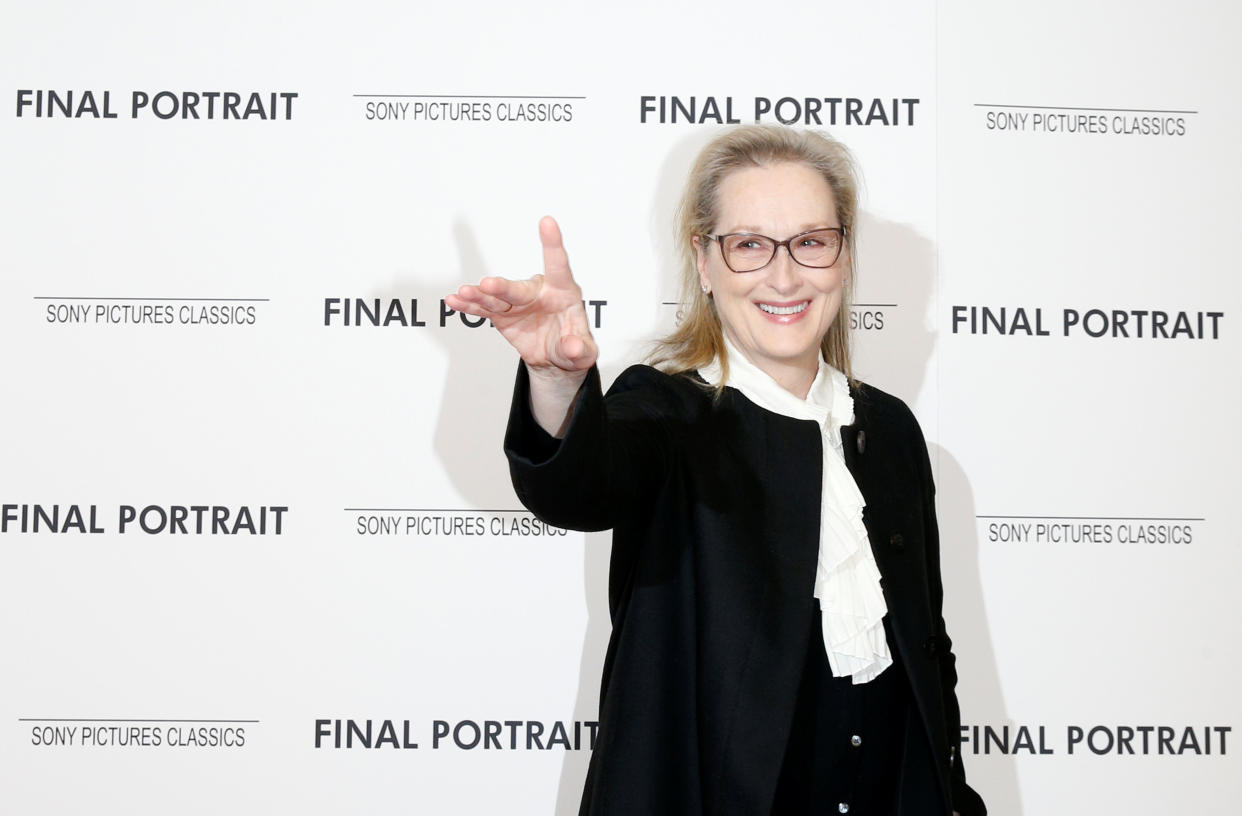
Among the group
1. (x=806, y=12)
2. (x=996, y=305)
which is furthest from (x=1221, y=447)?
(x=806, y=12)

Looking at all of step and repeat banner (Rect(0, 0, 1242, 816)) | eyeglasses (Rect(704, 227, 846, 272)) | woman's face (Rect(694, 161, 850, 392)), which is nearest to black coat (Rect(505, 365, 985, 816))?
woman's face (Rect(694, 161, 850, 392))

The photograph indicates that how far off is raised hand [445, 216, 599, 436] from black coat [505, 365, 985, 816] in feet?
0.51

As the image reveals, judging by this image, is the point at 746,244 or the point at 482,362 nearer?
the point at 746,244

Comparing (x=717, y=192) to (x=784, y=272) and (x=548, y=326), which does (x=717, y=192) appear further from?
(x=548, y=326)

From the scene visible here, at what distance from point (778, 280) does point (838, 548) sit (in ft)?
1.45

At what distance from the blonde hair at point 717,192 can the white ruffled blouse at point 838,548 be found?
0.21ft

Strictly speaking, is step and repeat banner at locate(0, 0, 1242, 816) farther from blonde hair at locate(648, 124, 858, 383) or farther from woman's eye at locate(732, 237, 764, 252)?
woman's eye at locate(732, 237, 764, 252)

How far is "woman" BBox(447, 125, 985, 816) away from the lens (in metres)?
1.57

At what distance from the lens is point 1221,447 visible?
2.80 metres

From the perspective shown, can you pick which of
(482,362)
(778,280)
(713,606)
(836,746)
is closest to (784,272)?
(778,280)

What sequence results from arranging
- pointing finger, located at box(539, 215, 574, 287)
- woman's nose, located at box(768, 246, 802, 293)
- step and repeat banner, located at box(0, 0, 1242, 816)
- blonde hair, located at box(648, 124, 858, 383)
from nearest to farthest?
pointing finger, located at box(539, 215, 574, 287), woman's nose, located at box(768, 246, 802, 293), blonde hair, located at box(648, 124, 858, 383), step and repeat banner, located at box(0, 0, 1242, 816)

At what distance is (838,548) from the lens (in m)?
1.68

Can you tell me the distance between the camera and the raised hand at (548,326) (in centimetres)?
122

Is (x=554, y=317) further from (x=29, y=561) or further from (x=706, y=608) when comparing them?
(x=29, y=561)
